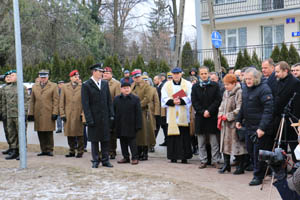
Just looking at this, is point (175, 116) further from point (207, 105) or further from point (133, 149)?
point (133, 149)

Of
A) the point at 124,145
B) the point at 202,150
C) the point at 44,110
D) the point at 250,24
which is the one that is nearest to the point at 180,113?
the point at 202,150

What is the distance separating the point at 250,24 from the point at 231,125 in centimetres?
1987

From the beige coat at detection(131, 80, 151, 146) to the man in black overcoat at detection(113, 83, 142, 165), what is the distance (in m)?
0.27

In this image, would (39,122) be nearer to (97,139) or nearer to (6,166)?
(6,166)

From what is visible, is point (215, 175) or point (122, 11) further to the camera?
point (122, 11)

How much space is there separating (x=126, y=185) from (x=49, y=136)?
395cm

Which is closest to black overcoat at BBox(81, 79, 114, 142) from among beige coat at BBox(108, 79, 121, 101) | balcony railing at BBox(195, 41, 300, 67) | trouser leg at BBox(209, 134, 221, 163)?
beige coat at BBox(108, 79, 121, 101)

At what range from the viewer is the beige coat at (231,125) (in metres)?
8.62

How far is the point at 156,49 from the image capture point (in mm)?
55125

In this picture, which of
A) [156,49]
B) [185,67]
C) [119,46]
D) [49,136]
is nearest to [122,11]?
[119,46]

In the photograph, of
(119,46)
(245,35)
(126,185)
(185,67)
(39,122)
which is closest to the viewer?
(126,185)

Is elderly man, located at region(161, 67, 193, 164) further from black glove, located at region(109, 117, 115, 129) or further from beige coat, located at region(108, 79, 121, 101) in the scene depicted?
beige coat, located at region(108, 79, 121, 101)

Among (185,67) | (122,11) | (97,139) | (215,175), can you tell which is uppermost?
(122,11)

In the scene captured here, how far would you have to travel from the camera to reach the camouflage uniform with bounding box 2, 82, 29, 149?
10.9m
